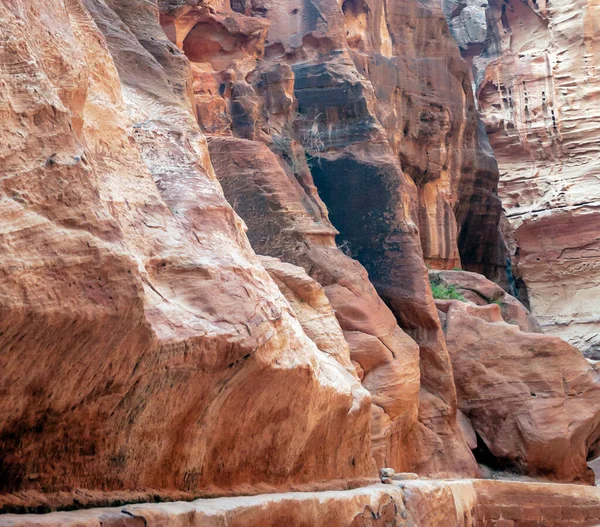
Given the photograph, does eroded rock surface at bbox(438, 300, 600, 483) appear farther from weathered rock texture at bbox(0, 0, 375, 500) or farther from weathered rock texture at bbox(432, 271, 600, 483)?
weathered rock texture at bbox(0, 0, 375, 500)

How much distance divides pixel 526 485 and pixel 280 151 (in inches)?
248

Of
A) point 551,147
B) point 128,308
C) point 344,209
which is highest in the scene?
point 551,147

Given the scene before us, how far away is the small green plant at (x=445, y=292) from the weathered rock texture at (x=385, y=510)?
5.56 meters

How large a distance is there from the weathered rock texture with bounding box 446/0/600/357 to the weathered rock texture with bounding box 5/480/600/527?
1348 centimetres

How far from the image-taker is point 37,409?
4004mm

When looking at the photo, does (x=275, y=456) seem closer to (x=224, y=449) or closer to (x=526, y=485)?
(x=224, y=449)

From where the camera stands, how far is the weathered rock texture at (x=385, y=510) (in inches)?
160

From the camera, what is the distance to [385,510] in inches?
272

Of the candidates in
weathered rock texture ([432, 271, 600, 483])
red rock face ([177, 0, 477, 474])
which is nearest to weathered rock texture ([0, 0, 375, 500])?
red rock face ([177, 0, 477, 474])

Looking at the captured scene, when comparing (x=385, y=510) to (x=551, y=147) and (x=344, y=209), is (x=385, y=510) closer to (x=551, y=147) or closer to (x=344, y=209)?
(x=344, y=209)

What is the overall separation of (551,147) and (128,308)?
78.5 feet

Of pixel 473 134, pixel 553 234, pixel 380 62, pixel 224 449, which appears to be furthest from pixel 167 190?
pixel 553 234

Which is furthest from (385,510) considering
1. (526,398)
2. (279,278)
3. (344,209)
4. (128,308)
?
(344,209)

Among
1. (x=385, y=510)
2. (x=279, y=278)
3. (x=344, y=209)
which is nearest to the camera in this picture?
(x=385, y=510)
